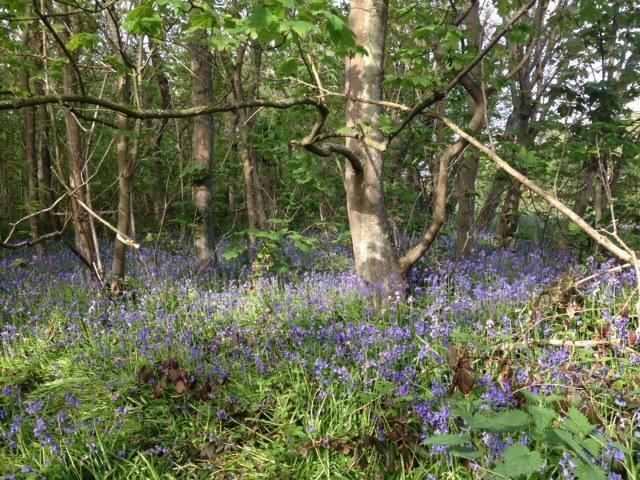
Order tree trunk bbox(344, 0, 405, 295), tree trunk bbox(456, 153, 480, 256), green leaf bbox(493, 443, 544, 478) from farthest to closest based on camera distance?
tree trunk bbox(456, 153, 480, 256) → tree trunk bbox(344, 0, 405, 295) → green leaf bbox(493, 443, 544, 478)

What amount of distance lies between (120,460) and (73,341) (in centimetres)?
175

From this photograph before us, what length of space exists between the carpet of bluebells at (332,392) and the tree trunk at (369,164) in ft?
1.05

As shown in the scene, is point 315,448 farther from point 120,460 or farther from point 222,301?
point 222,301

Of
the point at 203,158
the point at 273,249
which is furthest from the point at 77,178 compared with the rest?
the point at 273,249

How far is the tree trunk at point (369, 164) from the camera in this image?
4062 mm

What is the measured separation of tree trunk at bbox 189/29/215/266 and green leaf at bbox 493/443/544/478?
508 cm

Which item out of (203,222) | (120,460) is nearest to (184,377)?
(120,460)

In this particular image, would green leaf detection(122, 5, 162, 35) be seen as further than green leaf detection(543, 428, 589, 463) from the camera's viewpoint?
Yes

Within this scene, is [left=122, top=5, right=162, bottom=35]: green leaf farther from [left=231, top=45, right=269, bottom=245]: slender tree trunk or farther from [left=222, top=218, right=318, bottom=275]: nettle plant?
[left=231, top=45, right=269, bottom=245]: slender tree trunk

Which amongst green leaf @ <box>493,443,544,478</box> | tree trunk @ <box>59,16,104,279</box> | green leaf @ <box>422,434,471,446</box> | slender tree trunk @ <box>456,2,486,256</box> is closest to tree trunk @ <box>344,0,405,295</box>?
slender tree trunk @ <box>456,2,486,256</box>

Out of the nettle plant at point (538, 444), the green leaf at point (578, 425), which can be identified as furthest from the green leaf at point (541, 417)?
the green leaf at point (578, 425)

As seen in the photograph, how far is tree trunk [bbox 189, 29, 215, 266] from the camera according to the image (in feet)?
20.2

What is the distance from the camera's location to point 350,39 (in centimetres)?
220

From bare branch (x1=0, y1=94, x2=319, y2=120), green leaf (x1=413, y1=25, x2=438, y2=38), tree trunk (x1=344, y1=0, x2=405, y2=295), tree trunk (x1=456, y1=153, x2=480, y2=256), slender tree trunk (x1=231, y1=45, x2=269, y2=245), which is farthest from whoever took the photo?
slender tree trunk (x1=231, y1=45, x2=269, y2=245)
